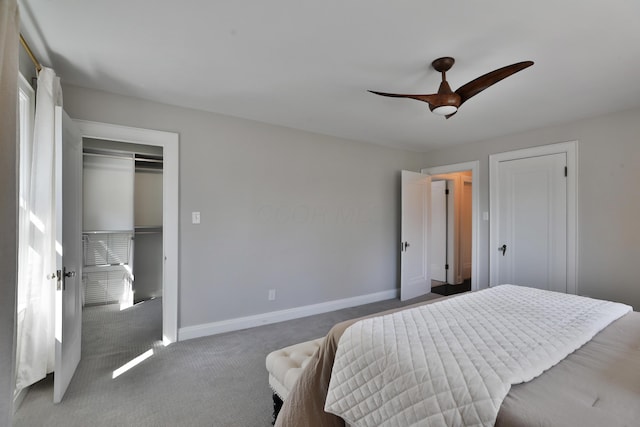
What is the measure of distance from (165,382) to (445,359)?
210 cm

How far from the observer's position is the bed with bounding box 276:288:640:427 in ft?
2.87

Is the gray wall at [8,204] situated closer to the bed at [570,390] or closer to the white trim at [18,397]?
the white trim at [18,397]

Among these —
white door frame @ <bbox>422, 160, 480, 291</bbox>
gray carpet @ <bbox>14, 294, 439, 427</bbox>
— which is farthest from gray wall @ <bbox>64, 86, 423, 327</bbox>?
white door frame @ <bbox>422, 160, 480, 291</bbox>

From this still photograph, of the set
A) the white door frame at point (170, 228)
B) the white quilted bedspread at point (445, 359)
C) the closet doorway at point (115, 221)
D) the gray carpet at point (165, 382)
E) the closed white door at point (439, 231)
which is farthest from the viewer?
the closed white door at point (439, 231)

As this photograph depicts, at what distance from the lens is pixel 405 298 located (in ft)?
14.6

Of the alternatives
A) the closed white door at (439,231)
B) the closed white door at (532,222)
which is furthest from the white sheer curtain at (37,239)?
the closed white door at (439,231)

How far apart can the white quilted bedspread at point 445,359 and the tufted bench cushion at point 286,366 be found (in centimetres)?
39

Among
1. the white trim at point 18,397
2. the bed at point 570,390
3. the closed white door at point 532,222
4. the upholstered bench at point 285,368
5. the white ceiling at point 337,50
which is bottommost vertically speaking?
the white trim at point 18,397

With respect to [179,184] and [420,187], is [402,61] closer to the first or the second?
[179,184]

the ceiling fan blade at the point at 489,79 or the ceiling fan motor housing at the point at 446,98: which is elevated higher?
the ceiling fan blade at the point at 489,79

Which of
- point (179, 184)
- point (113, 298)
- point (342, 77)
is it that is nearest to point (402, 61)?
point (342, 77)

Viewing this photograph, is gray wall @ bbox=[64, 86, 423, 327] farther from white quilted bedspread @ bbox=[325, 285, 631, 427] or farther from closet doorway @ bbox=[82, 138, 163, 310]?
white quilted bedspread @ bbox=[325, 285, 631, 427]

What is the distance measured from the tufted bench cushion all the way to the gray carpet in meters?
0.33

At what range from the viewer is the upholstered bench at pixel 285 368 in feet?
5.24
